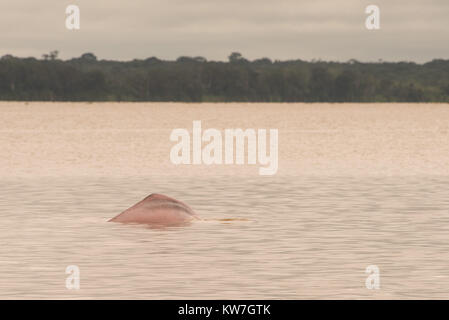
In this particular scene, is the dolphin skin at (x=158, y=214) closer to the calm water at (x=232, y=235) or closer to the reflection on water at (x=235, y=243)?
the calm water at (x=232, y=235)

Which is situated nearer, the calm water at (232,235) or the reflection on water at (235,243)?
the reflection on water at (235,243)

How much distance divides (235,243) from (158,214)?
4088 millimetres

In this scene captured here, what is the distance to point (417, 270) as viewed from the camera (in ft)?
64.0

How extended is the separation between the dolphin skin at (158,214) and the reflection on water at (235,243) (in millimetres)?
609

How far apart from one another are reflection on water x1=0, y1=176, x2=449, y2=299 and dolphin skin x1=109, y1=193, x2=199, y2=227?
0.61 metres

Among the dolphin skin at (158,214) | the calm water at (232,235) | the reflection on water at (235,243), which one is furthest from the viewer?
the dolphin skin at (158,214)

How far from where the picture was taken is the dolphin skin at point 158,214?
86.1 feet

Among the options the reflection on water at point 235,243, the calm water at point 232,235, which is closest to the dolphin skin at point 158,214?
the calm water at point 232,235

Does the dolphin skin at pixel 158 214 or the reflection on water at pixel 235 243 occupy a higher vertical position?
the dolphin skin at pixel 158 214

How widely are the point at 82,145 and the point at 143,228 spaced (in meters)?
44.1
